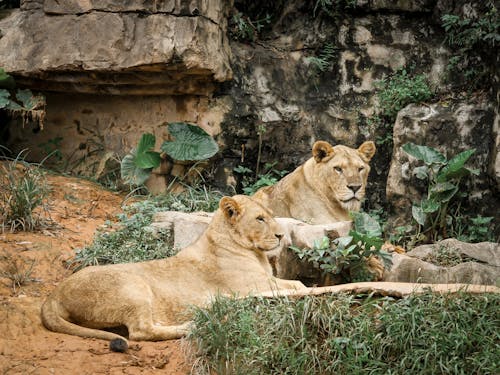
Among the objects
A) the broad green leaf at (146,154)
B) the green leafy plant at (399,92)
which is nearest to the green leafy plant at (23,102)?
the broad green leaf at (146,154)

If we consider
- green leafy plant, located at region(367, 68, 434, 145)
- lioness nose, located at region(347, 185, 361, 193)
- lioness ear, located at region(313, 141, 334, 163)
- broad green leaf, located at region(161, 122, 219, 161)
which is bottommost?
lioness nose, located at region(347, 185, 361, 193)

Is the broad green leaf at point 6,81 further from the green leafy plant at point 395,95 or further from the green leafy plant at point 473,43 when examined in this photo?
the green leafy plant at point 473,43

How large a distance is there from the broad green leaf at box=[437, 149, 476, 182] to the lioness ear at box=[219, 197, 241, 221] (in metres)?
4.17

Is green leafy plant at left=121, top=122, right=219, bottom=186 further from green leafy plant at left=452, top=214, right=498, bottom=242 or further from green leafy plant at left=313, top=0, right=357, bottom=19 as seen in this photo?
green leafy plant at left=452, top=214, right=498, bottom=242

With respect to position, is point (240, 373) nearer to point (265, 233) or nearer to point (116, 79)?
point (265, 233)

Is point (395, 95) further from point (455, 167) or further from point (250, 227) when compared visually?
point (250, 227)

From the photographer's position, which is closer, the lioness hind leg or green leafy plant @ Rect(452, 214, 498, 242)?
the lioness hind leg

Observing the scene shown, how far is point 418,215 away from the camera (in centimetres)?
1141

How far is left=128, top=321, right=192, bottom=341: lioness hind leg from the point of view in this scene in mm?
7328

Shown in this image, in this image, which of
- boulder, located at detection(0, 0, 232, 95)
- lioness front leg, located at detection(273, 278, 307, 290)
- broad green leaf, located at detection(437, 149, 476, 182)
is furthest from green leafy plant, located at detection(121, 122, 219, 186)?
lioness front leg, located at detection(273, 278, 307, 290)

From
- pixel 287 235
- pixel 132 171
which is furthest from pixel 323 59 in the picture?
pixel 287 235

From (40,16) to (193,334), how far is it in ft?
22.3

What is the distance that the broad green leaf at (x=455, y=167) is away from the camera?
11.1 m

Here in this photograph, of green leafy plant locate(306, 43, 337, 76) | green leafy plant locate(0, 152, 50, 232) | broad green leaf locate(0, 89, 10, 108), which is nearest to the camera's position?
green leafy plant locate(0, 152, 50, 232)
